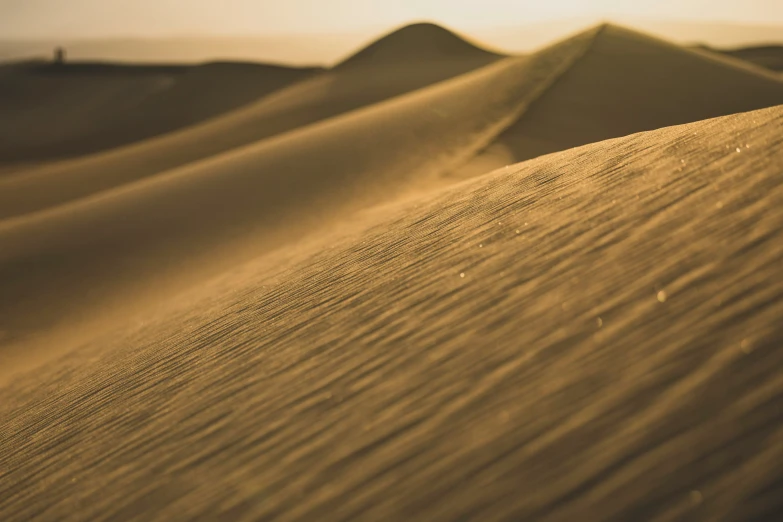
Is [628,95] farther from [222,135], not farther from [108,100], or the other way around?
[108,100]

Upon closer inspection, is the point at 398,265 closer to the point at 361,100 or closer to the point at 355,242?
the point at 355,242

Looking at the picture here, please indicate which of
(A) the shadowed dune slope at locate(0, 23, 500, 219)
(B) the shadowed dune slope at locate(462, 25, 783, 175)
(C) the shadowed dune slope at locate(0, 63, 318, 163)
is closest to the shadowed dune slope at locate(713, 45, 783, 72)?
(A) the shadowed dune slope at locate(0, 23, 500, 219)

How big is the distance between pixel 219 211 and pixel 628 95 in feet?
25.3

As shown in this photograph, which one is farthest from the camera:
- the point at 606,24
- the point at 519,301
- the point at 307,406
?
the point at 606,24

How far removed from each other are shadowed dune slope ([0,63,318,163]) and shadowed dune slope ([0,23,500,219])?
5755 mm

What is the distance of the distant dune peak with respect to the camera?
31016 millimetres

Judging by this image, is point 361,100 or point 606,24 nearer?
point 606,24

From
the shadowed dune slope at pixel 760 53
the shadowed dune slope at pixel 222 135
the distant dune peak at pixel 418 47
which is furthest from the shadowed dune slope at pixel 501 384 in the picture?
the shadowed dune slope at pixel 760 53

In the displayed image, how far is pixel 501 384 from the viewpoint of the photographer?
5.50 ft

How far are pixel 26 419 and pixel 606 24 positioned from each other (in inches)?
693

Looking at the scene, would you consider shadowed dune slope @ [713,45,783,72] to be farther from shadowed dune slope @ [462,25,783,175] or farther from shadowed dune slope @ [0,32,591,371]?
shadowed dune slope @ [0,32,591,371]

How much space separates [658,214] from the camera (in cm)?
229

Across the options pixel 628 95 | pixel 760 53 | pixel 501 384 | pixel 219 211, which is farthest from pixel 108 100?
pixel 501 384

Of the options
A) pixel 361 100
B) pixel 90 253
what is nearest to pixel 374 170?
pixel 90 253
